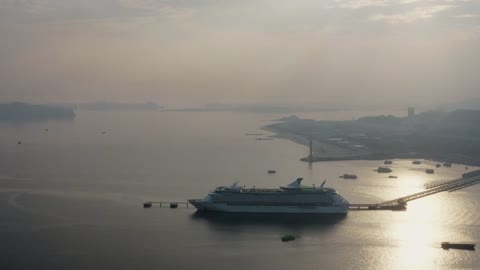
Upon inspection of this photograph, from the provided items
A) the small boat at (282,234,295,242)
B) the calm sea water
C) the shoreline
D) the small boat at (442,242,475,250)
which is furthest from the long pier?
the shoreline

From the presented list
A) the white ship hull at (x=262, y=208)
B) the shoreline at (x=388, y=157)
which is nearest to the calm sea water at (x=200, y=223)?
the white ship hull at (x=262, y=208)

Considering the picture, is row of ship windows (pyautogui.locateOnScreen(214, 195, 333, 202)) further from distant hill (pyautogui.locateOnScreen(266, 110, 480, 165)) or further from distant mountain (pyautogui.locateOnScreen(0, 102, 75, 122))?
distant mountain (pyautogui.locateOnScreen(0, 102, 75, 122))

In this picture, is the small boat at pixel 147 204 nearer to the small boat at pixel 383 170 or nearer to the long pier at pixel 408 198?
the long pier at pixel 408 198

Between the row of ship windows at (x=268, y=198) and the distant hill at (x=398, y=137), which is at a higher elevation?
the row of ship windows at (x=268, y=198)

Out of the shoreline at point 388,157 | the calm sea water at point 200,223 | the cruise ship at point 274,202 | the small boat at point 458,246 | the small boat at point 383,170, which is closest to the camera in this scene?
the calm sea water at point 200,223

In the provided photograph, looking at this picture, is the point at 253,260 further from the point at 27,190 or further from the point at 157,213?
the point at 27,190

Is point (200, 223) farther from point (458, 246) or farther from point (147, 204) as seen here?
point (458, 246)

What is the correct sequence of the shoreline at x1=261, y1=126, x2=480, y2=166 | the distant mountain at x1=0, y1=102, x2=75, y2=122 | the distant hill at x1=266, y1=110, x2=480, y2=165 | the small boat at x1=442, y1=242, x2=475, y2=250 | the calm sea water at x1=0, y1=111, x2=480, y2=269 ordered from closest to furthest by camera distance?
the calm sea water at x1=0, y1=111, x2=480, y2=269
the small boat at x1=442, y1=242, x2=475, y2=250
the shoreline at x1=261, y1=126, x2=480, y2=166
the distant hill at x1=266, y1=110, x2=480, y2=165
the distant mountain at x1=0, y1=102, x2=75, y2=122
